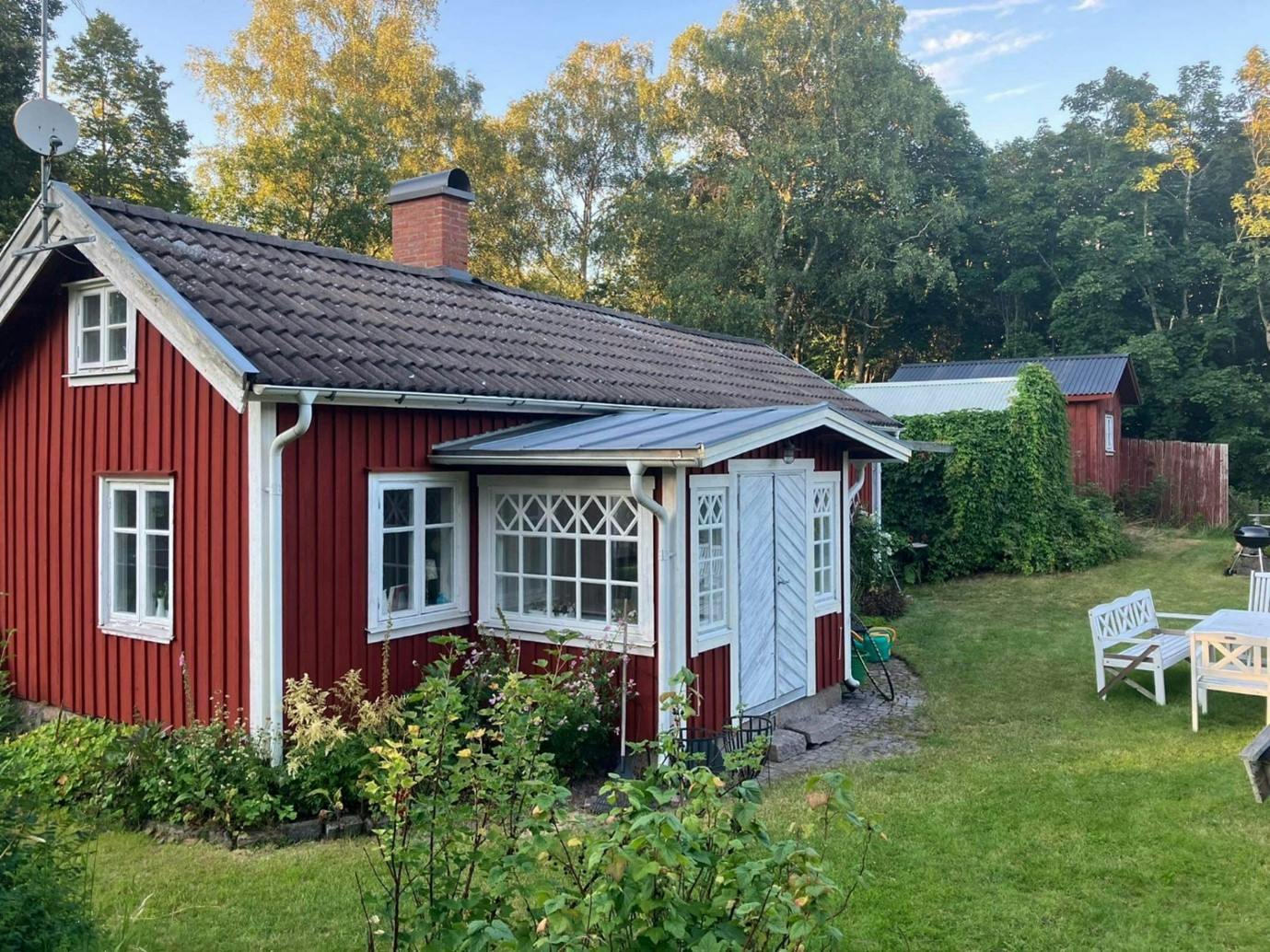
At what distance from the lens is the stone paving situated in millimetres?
7855

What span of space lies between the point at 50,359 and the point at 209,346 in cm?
307

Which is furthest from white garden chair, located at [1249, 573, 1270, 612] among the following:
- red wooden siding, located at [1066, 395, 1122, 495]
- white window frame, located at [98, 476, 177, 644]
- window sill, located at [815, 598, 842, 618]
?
red wooden siding, located at [1066, 395, 1122, 495]

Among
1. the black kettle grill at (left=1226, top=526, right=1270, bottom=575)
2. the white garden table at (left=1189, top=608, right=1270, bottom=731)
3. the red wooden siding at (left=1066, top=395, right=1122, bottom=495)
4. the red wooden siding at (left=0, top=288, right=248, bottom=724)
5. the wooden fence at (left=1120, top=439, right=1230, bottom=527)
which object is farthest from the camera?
the wooden fence at (left=1120, top=439, right=1230, bottom=527)

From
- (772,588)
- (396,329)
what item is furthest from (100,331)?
(772,588)

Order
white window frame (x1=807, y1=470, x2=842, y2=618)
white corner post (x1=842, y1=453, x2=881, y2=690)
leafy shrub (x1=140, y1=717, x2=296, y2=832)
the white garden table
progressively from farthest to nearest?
white corner post (x1=842, y1=453, x2=881, y2=690)
white window frame (x1=807, y1=470, x2=842, y2=618)
the white garden table
leafy shrub (x1=140, y1=717, x2=296, y2=832)

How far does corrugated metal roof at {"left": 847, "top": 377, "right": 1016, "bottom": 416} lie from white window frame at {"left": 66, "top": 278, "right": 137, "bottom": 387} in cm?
1690

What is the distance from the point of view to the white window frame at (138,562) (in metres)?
7.63

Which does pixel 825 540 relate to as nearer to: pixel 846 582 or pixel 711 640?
pixel 846 582

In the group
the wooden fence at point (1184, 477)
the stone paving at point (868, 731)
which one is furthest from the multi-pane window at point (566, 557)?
the wooden fence at point (1184, 477)

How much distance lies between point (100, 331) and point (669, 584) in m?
5.41

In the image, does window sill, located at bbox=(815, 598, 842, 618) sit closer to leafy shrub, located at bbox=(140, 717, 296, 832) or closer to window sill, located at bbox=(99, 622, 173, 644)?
leafy shrub, located at bbox=(140, 717, 296, 832)

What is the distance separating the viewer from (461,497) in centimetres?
846

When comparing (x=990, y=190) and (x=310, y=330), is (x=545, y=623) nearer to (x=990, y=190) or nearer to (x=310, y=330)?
(x=310, y=330)

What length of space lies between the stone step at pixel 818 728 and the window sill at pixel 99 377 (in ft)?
21.3
